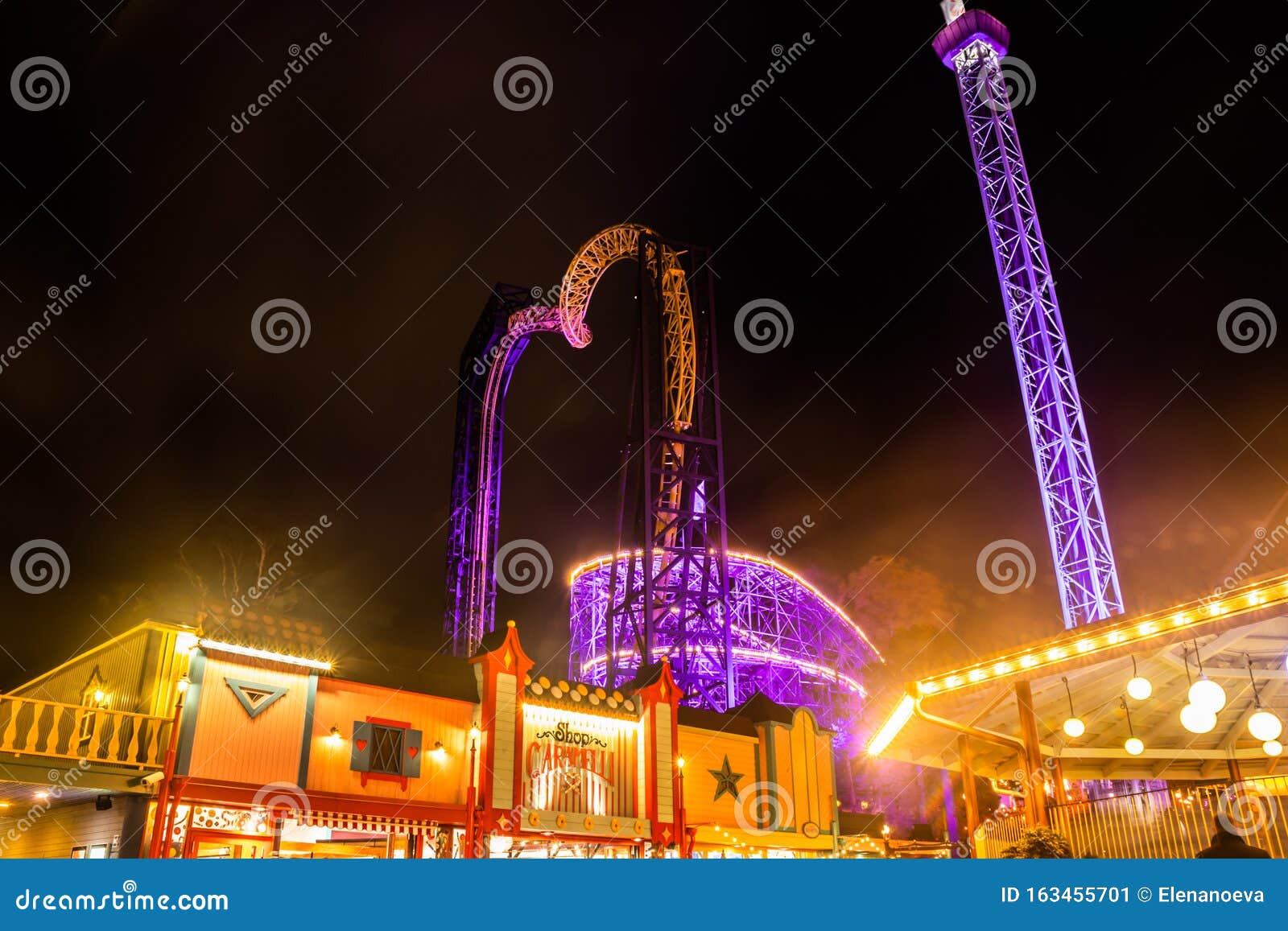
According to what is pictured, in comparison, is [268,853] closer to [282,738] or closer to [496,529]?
[282,738]

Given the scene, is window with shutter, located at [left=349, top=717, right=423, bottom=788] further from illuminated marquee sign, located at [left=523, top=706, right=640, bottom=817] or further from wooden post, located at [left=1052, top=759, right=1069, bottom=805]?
wooden post, located at [left=1052, top=759, right=1069, bottom=805]

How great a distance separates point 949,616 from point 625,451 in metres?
17.1

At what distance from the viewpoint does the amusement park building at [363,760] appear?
1159cm

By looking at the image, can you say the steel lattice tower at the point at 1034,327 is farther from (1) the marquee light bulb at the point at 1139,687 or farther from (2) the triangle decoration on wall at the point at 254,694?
(2) the triangle decoration on wall at the point at 254,694

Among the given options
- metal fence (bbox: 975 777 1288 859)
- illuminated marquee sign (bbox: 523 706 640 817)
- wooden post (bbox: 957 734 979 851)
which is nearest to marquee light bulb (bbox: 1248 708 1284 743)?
metal fence (bbox: 975 777 1288 859)

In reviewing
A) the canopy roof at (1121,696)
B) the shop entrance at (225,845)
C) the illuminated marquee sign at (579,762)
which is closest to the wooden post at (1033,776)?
the canopy roof at (1121,696)

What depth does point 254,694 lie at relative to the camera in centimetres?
1262

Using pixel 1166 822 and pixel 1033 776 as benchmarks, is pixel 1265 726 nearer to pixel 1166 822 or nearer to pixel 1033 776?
pixel 1166 822

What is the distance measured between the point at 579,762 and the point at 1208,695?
965cm

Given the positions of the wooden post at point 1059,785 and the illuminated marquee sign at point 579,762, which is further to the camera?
the illuminated marquee sign at point 579,762

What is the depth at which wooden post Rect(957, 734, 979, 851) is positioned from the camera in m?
10.8

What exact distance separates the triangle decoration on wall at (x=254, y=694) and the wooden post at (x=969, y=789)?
29.5ft

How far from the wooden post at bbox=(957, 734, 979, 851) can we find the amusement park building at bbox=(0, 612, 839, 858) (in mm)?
4365

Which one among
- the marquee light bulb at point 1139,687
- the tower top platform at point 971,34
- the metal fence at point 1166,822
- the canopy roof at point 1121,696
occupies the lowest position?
the metal fence at point 1166,822
